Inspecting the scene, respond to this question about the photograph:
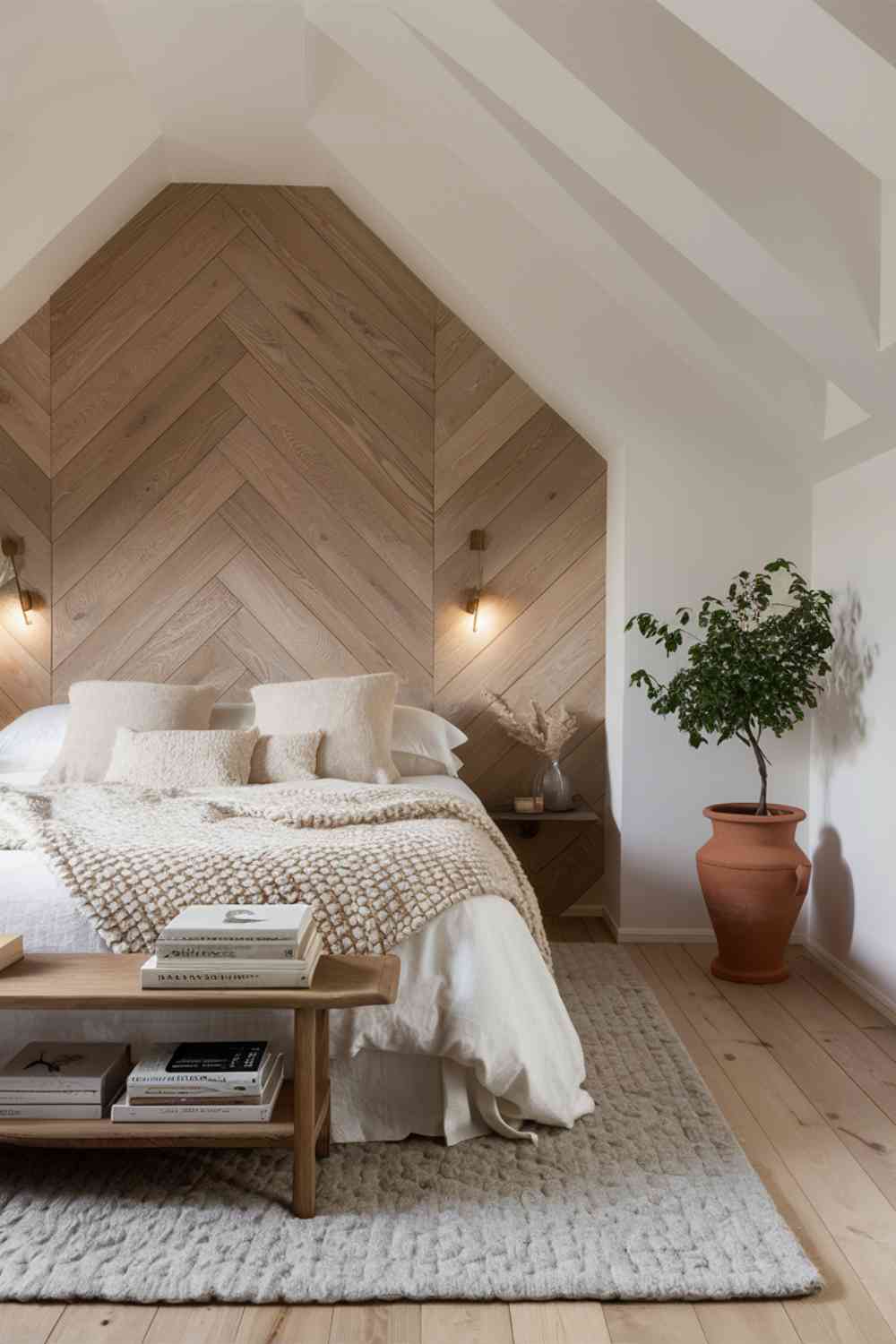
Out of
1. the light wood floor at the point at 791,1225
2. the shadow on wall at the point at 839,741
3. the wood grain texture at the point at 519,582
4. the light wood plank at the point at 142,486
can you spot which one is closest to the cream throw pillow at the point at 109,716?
the light wood plank at the point at 142,486

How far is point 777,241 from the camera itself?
275 centimetres

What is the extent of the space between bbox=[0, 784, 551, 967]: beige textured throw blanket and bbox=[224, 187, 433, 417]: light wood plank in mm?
2259

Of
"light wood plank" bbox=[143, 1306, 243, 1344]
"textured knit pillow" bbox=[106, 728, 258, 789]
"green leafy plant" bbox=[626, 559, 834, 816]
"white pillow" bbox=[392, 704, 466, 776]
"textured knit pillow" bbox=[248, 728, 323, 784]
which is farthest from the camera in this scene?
"white pillow" bbox=[392, 704, 466, 776]

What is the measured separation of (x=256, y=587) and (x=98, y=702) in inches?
32.8

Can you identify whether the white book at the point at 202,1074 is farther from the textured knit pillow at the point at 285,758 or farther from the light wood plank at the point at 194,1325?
the textured knit pillow at the point at 285,758

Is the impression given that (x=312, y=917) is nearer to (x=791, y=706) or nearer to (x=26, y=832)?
(x=26, y=832)

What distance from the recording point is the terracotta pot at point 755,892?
357 centimetres

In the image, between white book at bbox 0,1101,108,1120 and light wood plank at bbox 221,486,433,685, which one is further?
light wood plank at bbox 221,486,433,685

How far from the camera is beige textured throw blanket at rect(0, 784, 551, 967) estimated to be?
7.62 feet

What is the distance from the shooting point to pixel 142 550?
4578 mm

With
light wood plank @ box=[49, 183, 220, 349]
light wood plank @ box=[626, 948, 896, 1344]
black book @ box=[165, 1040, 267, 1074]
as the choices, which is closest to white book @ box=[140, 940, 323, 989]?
black book @ box=[165, 1040, 267, 1074]

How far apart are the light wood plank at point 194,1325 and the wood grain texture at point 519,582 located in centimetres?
288

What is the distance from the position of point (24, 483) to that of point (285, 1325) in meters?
3.60

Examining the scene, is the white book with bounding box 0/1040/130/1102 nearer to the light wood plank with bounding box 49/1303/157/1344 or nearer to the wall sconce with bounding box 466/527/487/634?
the light wood plank with bounding box 49/1303/157/1344
